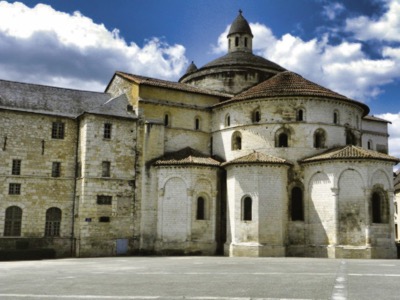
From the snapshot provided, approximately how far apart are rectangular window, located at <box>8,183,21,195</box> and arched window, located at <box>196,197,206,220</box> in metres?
12.9

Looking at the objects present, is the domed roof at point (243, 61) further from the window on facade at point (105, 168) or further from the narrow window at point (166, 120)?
the window on facade at point (105, 168)

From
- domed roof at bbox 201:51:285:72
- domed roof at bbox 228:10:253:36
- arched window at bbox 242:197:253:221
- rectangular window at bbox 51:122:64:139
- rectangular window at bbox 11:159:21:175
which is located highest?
domed roof at bbox 228:10:253:36

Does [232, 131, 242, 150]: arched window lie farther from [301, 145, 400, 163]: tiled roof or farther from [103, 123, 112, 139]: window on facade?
[103, 123, 112, 139]: window on facade

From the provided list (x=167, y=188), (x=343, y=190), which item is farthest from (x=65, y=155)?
(x=343, y=190)

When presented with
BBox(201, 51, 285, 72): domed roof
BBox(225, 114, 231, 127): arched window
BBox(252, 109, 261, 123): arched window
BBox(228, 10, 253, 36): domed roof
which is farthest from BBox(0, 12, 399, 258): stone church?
BBox(228, 10, 253, 36): domed roof

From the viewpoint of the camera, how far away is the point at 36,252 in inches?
1230

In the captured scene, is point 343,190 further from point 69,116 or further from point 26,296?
point 26,296

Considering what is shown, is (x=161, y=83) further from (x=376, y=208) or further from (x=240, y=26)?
(x=376, y=208)

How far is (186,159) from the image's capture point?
3503 centimetres

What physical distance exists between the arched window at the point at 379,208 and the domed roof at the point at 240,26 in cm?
2330

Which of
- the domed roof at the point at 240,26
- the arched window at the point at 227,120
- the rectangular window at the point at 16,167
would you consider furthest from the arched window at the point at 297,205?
the domed roof at the point at 240,26

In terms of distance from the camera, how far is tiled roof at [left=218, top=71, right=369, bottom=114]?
34750mm

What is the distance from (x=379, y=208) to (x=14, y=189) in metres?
25.6

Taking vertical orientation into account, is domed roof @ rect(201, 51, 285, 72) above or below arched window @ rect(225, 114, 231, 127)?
above
